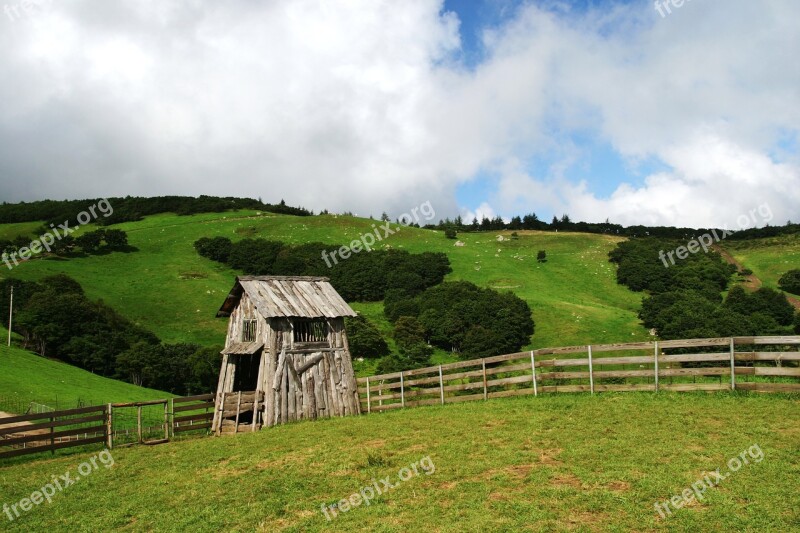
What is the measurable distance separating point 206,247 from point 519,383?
3159 inches

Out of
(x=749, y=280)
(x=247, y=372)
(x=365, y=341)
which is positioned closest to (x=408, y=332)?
(x=365, y=341)

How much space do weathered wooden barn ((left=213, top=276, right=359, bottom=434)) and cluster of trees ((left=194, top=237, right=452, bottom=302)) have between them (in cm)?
5151

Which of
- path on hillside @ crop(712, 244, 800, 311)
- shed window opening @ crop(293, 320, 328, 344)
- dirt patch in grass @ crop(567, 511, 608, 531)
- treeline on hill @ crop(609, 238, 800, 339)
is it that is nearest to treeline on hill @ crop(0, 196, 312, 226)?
treeline on hill @ crop(609, 238, 800, 339)

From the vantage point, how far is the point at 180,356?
2201 inches

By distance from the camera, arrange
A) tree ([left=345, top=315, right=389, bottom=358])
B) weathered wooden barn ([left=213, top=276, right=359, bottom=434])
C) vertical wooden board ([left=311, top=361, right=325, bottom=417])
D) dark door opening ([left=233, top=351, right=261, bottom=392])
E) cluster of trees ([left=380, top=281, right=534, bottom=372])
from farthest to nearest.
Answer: cluster of trees ([left=380, top=281, right=534, bottom=372])
tree ([left=345, top=315, right=389, bottom=358])
dark door opening ([left=233, top=351, right=261, bottom=392])
vertical wooden board ([left=311, top=361, right=325, bottom=417])
weathered wooden barn ([left=213, top=276, right=359, bottom=434])

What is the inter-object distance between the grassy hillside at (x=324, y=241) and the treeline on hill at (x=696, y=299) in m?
2.79

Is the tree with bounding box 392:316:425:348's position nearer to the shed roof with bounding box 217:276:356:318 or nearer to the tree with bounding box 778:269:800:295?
the shed roof with bounding box 217:276:356:318

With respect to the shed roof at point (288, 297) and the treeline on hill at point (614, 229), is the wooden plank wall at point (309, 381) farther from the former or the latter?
the treeline on hill at point (614, 229)

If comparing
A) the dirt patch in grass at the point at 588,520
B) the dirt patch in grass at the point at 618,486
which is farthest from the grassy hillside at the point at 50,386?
the dirt patch in grass at the point at 588,520

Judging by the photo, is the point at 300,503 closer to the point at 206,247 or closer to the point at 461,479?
the point at 461,479

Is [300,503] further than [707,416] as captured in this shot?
No

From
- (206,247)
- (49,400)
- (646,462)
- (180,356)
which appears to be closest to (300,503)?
(646,462)

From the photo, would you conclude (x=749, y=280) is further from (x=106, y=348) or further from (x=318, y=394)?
(x=106, y=348)

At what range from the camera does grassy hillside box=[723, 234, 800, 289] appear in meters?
84.6
